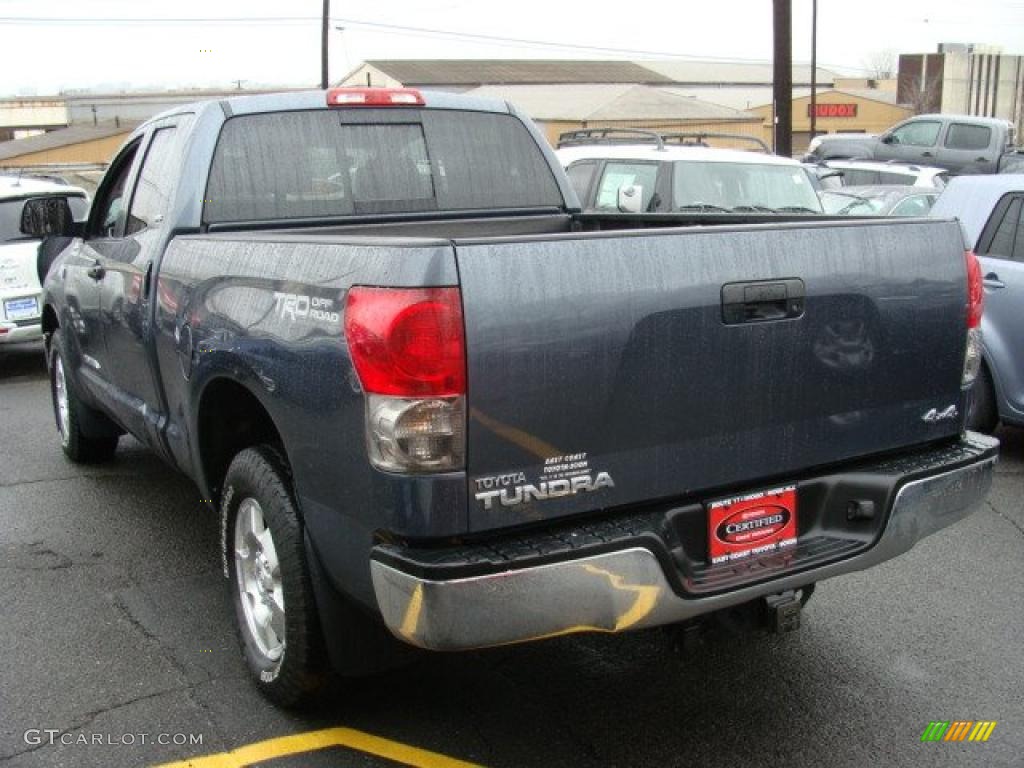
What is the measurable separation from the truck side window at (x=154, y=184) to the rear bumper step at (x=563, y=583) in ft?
8.32

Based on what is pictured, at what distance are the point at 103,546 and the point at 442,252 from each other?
344 centimetres

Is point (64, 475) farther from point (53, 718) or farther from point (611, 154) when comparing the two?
point (611, 154)

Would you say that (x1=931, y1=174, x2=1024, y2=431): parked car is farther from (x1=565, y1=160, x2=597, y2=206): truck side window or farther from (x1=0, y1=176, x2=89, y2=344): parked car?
(x1=0, y1=176, x2=89, y2=344): parked car

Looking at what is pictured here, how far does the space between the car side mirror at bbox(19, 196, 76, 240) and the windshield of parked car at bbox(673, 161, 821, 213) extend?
5882 mm

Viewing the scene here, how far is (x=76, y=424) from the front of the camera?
6.72m

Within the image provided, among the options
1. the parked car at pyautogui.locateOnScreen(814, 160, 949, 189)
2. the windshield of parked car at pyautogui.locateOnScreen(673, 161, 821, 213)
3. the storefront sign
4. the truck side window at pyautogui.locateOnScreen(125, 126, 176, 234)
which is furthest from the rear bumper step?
the storefront sign

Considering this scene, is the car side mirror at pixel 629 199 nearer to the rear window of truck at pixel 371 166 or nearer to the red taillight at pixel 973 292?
the rear window of truck at pixel 371 166

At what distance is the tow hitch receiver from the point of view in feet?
11.1

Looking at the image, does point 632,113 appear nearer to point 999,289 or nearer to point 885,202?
point 885,202

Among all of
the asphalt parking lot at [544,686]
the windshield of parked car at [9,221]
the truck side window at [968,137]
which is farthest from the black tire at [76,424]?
the truck side window at [968,137]

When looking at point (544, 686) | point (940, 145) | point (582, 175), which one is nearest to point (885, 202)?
point (582, 175)

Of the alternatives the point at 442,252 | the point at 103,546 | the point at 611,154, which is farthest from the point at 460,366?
the point at 611,154

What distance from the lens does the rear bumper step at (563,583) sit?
2.82 metres

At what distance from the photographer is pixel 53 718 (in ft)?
12.3
